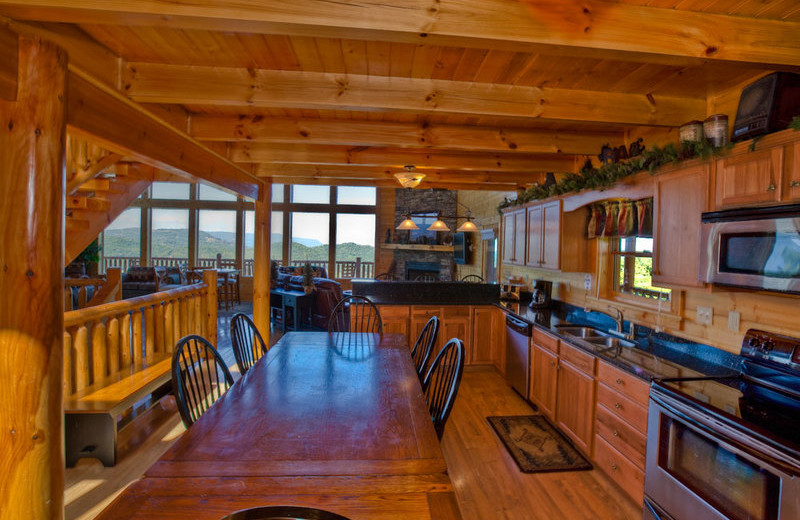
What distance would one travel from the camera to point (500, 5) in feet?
5.01

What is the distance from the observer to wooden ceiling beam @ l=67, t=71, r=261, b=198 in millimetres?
1974

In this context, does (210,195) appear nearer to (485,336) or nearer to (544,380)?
(485,336)

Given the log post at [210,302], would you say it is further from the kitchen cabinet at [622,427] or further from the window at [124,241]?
the window at [124,241]

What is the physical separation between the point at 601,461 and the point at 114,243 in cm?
1300

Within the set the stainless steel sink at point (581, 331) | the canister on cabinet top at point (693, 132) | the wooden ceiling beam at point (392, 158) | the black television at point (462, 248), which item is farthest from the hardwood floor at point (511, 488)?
the black television at point (462, 248)

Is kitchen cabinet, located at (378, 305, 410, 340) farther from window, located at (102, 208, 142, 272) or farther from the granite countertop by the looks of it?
window, located at (102, 208, 142, 272)

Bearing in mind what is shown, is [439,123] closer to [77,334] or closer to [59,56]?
[59,56]

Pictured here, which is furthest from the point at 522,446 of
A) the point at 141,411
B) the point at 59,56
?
the point at 59,56

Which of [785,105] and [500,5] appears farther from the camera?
[785,105]

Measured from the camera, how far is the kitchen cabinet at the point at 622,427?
84.2 inches

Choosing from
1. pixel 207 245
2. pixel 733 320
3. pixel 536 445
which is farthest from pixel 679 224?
pixel 207 245

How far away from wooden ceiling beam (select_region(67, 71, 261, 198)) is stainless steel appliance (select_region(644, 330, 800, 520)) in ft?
10.7

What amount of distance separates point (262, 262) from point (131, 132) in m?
2.78

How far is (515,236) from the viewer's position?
478 cm
